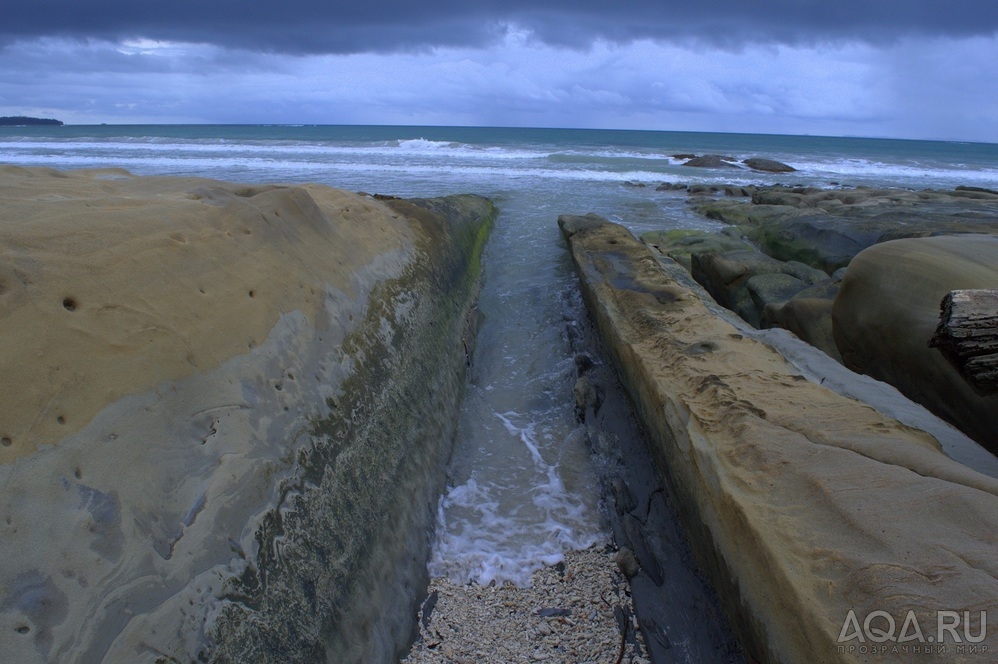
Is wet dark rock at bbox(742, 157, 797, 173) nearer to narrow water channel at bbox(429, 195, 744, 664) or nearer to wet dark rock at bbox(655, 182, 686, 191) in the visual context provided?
wet dark rock at bbox(655, 182, 686, 191)

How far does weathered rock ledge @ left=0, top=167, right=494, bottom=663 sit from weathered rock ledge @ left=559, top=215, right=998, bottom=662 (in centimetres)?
129

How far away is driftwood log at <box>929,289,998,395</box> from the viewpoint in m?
2.34

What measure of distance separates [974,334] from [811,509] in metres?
1.03

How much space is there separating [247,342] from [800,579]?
2207 millimetres

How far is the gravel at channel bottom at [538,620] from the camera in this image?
2346 mm

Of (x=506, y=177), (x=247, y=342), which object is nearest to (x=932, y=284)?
(x=247, y=342)

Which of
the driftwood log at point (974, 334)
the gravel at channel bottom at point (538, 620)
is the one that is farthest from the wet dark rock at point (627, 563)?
the driftwood log at point (974, 334)

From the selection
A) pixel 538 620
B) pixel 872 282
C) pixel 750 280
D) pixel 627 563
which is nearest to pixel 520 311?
pixel 750 280

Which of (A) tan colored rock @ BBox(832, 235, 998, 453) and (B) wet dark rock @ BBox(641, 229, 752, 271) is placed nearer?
(A) tan colored rock @ BBox(832, 235, 998, 453)

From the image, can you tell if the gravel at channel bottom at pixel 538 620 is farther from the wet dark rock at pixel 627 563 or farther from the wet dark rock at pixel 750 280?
the wet dark rock at pixel 750 280

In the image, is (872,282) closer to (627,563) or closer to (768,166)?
(627,563)

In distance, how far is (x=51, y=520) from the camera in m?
1.61

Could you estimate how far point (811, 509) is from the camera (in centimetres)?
204

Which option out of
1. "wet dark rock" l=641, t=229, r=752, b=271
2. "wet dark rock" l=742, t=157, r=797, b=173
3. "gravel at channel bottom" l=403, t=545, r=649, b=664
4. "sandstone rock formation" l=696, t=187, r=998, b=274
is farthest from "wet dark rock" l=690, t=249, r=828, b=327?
"wet dark rock" l=742, t=157, r=797, b=173
